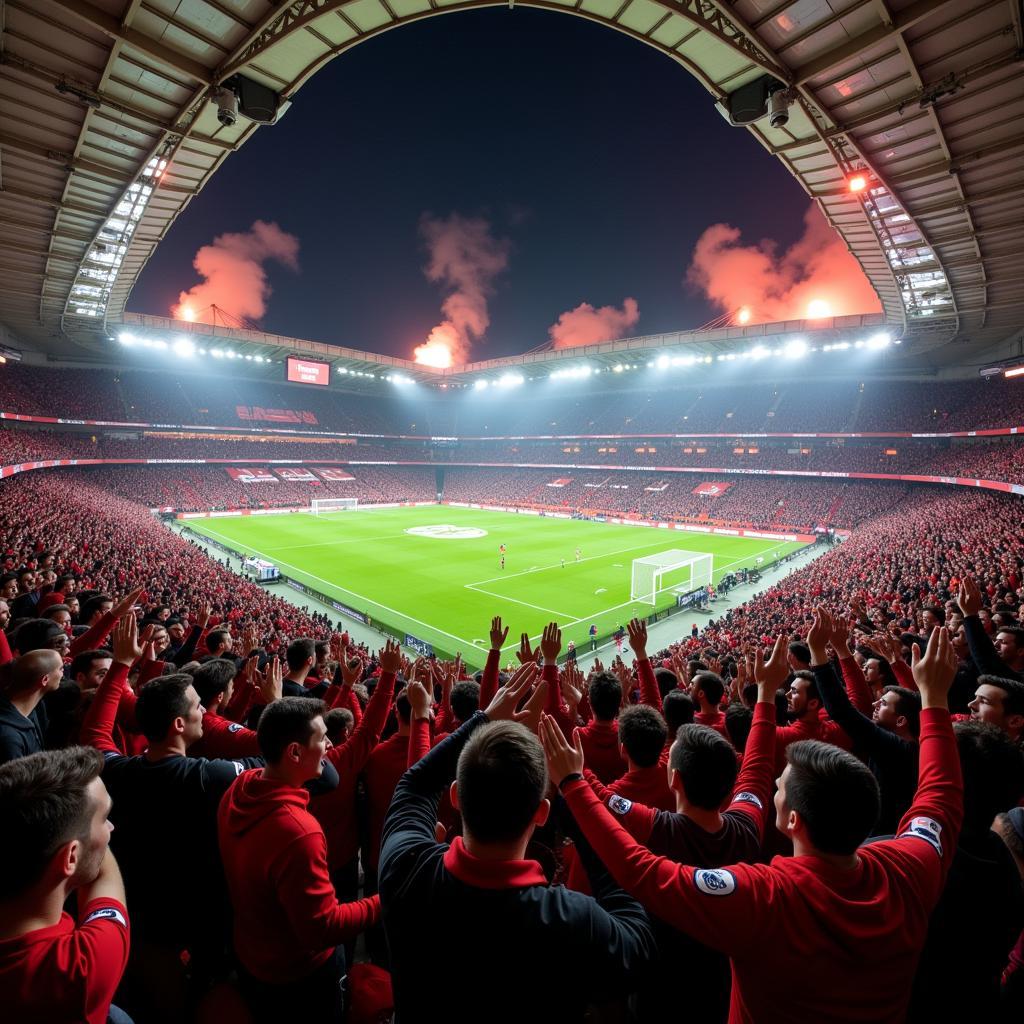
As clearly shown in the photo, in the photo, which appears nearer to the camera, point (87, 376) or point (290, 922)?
point (290, 922)

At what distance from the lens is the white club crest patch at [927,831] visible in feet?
7.06

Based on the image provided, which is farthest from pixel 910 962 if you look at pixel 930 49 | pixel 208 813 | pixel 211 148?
pixel 211 148

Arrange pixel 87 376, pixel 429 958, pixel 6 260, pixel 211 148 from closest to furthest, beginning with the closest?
pixel 429 958
pixel 211 148
pixel 6 260
pixel 87 376

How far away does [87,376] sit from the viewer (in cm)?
5219

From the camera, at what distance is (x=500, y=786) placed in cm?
175

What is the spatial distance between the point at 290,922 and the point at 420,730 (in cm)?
106

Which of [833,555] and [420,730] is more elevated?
[420,730]

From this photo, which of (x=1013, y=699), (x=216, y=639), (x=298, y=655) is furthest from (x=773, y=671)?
(x=216, y=639)

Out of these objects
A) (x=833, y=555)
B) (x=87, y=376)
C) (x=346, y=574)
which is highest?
(x=87, y=376)

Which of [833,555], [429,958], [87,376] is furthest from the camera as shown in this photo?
[87,376]

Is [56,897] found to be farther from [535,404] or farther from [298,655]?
[535,404]

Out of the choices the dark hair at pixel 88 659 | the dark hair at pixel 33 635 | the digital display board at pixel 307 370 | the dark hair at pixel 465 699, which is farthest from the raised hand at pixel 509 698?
the digital display board at pixel 307 370

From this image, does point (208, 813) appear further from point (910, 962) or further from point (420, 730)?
point (910, 962)

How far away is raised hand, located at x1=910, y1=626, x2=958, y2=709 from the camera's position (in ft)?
8.79
